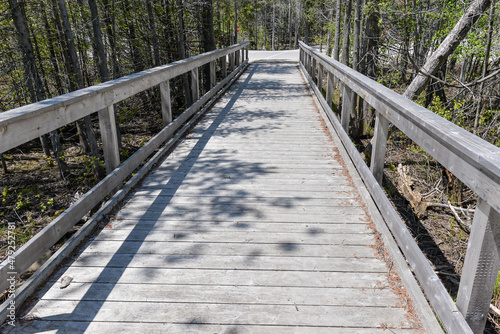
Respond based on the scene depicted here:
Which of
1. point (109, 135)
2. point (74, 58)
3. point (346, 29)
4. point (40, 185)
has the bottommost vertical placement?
point (40, 185)

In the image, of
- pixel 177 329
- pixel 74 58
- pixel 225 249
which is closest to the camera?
pixel 177 329

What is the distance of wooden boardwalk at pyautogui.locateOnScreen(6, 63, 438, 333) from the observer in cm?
219

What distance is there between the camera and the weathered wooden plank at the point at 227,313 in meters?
2.17

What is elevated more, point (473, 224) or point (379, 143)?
point (473, 224)

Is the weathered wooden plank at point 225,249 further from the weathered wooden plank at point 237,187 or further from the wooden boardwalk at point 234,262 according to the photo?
the weathered wooden plank at point 237,187

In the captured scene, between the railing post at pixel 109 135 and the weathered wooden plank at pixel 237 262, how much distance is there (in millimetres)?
1196

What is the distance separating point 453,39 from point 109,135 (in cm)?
600

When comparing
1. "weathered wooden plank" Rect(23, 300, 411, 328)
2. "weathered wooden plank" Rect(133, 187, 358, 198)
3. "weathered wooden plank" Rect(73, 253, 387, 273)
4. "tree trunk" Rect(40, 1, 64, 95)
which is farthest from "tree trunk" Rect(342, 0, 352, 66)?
"weathered wooden plank" Rect(23, 300, 411, 328)

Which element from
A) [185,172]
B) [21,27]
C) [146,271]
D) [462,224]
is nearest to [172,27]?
[21,27]

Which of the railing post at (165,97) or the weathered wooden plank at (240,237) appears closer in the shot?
the weathered wooden plank at (240,237)

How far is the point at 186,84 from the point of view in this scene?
11.9 meters

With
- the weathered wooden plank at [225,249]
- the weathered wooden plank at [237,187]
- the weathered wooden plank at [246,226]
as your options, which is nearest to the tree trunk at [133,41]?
the weathered wooden plank at [237,187]

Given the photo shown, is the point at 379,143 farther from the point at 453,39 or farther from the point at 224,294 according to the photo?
the point at 453,39

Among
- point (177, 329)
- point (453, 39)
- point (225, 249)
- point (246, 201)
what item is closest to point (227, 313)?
Result: point (177, 329)
